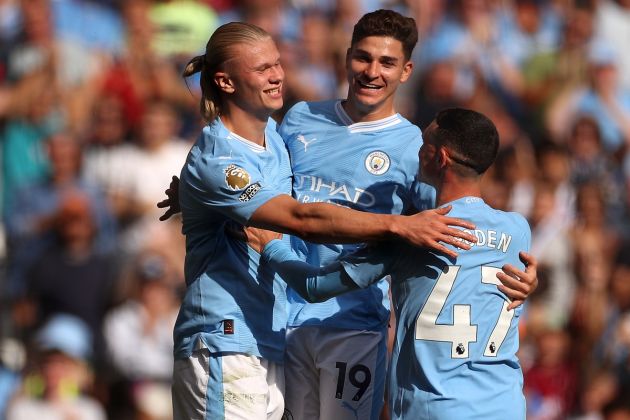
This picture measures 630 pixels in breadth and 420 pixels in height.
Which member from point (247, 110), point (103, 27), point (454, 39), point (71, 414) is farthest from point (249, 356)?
point (454, 39)

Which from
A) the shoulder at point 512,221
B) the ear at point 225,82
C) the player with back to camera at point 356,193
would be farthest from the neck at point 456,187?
the ear at point 225,82

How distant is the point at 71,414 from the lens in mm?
8133

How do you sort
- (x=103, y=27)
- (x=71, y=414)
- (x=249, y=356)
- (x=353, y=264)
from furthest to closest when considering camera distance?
(x=103, y=27) → (x=71, y=414) → (x=249, y=356) → (x=353, y=264)

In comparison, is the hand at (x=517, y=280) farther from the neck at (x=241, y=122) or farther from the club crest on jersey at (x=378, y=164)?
the neck at (x=241, y=122)

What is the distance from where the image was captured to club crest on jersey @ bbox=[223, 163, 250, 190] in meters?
4.47

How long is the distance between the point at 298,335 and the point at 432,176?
1.10 meters

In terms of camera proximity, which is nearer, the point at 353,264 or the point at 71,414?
the point at 353,264

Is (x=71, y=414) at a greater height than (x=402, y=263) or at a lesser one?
lesser

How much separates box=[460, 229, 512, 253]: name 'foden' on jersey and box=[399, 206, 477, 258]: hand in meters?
0.05

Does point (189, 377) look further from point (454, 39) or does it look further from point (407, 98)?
point (454, 39)

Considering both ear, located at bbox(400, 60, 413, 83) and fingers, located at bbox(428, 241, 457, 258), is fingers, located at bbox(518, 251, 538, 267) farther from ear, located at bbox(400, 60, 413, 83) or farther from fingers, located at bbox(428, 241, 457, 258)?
ear, located at bbox(400, 60, 413, 83)

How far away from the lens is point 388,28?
514 centimetres

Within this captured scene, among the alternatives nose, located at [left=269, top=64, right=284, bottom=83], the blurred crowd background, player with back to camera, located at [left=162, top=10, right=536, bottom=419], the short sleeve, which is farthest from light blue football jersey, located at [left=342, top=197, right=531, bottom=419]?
the blurred crowd background

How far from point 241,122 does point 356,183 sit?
0.62 m
